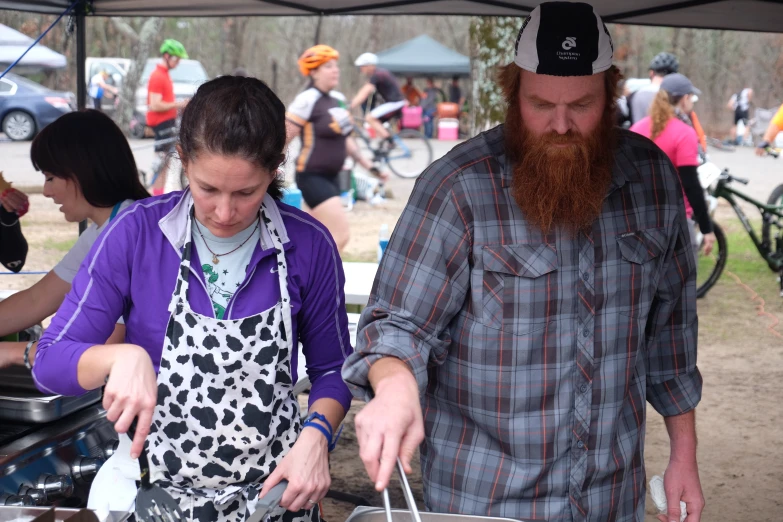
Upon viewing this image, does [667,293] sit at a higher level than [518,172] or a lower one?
lower

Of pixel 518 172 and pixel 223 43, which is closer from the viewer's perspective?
pixel 518 172

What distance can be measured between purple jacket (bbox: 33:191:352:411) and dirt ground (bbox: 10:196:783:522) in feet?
Result: 6.73

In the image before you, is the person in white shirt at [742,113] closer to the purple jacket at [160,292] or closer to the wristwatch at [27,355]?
the wristwatch at [27,355]

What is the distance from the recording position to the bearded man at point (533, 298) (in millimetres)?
1502

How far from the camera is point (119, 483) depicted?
1.62 meters

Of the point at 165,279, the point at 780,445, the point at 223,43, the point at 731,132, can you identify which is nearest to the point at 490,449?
the point at 165,279

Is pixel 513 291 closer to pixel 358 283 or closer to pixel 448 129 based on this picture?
pixel 358 283

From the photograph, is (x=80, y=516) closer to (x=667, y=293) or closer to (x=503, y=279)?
(x=503, y=279)

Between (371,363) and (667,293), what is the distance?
63 cm

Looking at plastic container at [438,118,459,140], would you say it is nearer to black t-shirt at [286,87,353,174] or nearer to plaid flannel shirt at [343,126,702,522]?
black t-shirt at [286,87,353,174]

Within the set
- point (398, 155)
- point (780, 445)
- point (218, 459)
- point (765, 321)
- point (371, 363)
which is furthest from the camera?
point (398, 155)

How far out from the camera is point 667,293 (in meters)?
1.66

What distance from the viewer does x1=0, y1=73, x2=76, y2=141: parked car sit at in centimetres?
1359

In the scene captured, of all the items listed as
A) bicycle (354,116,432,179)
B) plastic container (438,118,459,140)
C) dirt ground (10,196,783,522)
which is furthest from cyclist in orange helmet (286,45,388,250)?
plastic container (438,118,459,140)
